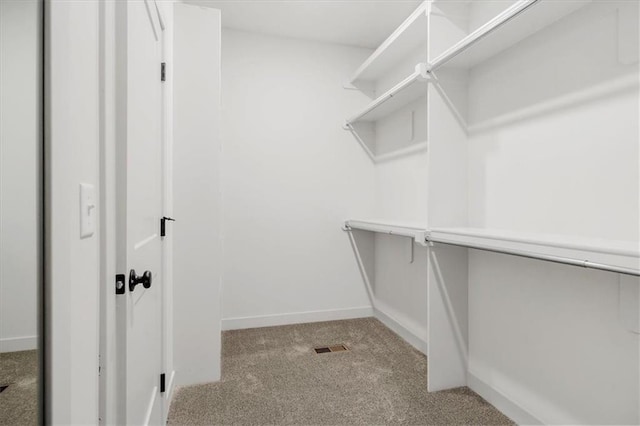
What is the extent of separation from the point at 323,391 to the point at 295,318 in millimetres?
1182

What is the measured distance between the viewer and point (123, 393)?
969 mm

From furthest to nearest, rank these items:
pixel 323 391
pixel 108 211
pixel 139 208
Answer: pixel 323 391
pixel 139 208
pixel 108 211

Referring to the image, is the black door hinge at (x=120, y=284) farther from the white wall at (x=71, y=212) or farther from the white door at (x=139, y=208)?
the white wall at (x=71, y=212)

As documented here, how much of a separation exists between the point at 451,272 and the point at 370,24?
7.02 ft

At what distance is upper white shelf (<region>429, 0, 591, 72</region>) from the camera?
1.33m

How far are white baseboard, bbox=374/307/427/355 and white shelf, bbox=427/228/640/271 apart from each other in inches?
46.7

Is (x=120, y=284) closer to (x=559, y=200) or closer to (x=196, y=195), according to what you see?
(x=196, y=195)

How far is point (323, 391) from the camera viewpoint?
1964 mm

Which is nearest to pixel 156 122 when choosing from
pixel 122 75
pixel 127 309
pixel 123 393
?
pixel 122 75

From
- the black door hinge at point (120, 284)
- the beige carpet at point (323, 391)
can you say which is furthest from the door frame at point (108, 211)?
the beige carpet at point (323, 391)

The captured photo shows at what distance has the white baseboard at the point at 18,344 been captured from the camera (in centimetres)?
Result: 43

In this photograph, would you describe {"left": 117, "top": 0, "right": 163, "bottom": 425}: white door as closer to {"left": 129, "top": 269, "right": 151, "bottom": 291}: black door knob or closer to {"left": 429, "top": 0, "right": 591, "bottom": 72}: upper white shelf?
{"left": 129, "top": 269, "right": 151, "bottom": 291}: black door knob

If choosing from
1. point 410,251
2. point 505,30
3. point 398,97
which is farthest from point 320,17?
point 410,251

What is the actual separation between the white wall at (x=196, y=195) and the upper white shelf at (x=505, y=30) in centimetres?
134
